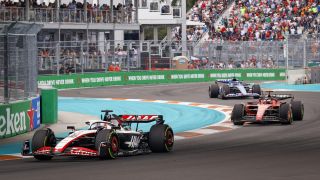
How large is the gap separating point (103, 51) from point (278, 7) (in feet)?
59.5

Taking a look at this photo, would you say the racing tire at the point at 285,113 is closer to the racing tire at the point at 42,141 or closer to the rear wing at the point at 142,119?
the rear wing at the point at 142,119

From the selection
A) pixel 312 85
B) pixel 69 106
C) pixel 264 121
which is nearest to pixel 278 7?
pixel 312 85

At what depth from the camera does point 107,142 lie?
48.6 feet

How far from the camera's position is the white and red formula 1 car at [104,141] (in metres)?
14.8

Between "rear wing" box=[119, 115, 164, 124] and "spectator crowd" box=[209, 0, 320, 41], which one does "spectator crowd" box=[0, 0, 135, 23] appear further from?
"rear wing" box=[119, 115, 164, 124]

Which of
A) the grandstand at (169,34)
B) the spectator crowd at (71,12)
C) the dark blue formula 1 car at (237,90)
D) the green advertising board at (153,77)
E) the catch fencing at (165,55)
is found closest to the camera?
the dark blue formula 1 car at (237,90)

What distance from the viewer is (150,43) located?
49469 mm

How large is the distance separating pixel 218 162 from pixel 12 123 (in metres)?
7.54

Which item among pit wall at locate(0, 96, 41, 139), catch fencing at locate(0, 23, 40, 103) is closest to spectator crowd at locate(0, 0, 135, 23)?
catch fencing at locate(0, 23, 40, 103)

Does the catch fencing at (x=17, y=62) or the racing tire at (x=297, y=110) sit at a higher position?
the catch fencing at (x=17, y=62)

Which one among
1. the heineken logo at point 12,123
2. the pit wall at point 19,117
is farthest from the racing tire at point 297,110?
the heineken logo at point 12,123

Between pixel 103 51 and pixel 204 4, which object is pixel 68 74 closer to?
pixel 103 51

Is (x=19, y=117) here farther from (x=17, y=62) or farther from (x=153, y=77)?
(x=153, y=77)

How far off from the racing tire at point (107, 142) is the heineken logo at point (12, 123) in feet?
17.1
